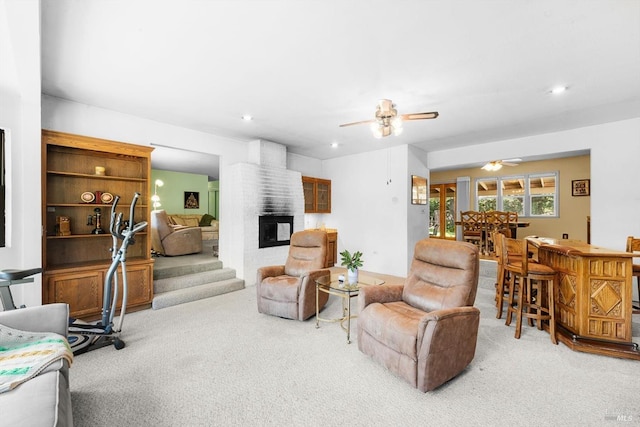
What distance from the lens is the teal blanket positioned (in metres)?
1.36

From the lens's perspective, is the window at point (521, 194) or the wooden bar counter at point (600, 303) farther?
the window at point (521, 194)

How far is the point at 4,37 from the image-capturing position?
221 cm

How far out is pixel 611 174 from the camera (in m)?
4.20

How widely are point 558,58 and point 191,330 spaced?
Result: 14.6ft

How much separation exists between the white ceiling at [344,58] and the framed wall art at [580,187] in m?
3.12

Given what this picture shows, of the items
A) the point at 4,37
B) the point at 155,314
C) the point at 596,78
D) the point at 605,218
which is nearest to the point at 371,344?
the point at 155,314

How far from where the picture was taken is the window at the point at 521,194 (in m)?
7.09

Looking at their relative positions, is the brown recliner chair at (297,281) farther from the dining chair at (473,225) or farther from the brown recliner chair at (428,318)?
the dining chair at (473,225)

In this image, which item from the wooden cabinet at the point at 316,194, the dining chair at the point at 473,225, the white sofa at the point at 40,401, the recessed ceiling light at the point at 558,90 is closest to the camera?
the white sofa at the point at 40,401

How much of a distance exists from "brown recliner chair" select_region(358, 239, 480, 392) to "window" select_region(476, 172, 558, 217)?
6.39 metres

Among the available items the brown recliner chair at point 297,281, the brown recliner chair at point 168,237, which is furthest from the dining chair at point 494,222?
the brown recliner chair at point 168,237

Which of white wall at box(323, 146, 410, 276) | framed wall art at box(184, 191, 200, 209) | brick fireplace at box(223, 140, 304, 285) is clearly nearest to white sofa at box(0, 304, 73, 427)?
brick fireplace at box(223, 140, 304, 285)

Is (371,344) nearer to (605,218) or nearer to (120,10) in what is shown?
(120,10)

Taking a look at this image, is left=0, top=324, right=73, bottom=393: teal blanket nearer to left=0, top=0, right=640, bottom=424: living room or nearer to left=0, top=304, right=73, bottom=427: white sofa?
left=0, top=304, right=73, bottom=427: white sofa
